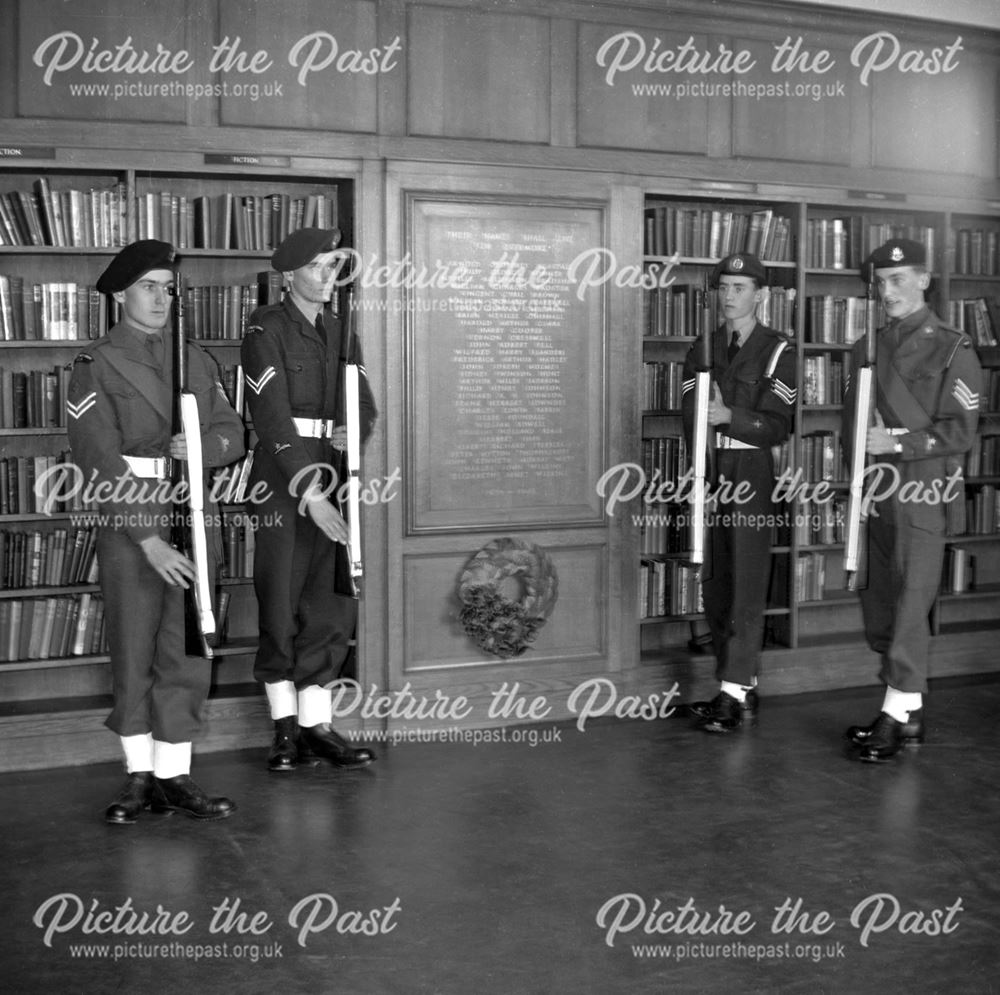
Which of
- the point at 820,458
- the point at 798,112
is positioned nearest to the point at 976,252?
the point at 798,112

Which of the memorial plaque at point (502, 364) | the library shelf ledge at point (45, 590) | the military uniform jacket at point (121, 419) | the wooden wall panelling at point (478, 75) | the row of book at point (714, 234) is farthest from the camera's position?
the row of book at point (714, 234)

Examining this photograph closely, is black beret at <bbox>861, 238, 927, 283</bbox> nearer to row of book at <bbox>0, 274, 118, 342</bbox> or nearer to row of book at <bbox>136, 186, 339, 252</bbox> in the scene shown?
row of book at <bbox>136, 186, 339, 252</bbox>

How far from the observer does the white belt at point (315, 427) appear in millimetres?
4926

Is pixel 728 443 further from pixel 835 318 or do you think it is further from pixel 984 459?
pixel 984 459

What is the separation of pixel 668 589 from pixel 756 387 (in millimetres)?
1158

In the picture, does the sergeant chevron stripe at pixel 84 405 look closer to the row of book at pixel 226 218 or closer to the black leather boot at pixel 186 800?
the row of book at pixel 226 218

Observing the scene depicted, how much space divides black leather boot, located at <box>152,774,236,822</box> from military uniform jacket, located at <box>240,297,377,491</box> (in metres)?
1.15

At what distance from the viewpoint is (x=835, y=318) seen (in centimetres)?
638

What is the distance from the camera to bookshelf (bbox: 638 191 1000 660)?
614cm

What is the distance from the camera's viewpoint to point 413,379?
5.52m

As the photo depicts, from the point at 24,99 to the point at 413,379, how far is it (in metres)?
1.86

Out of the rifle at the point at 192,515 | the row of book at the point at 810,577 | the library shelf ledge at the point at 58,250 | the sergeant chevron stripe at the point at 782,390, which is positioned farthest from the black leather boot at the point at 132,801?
the row of book at the point at 810,577

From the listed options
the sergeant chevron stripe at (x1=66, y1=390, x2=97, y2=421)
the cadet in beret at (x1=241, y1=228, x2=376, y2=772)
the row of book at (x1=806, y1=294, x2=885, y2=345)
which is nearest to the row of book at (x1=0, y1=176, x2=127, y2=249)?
the cadet in beret at (x1=241, y1=228, x2=376, y2=772)

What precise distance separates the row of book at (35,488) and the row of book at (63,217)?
86cm
